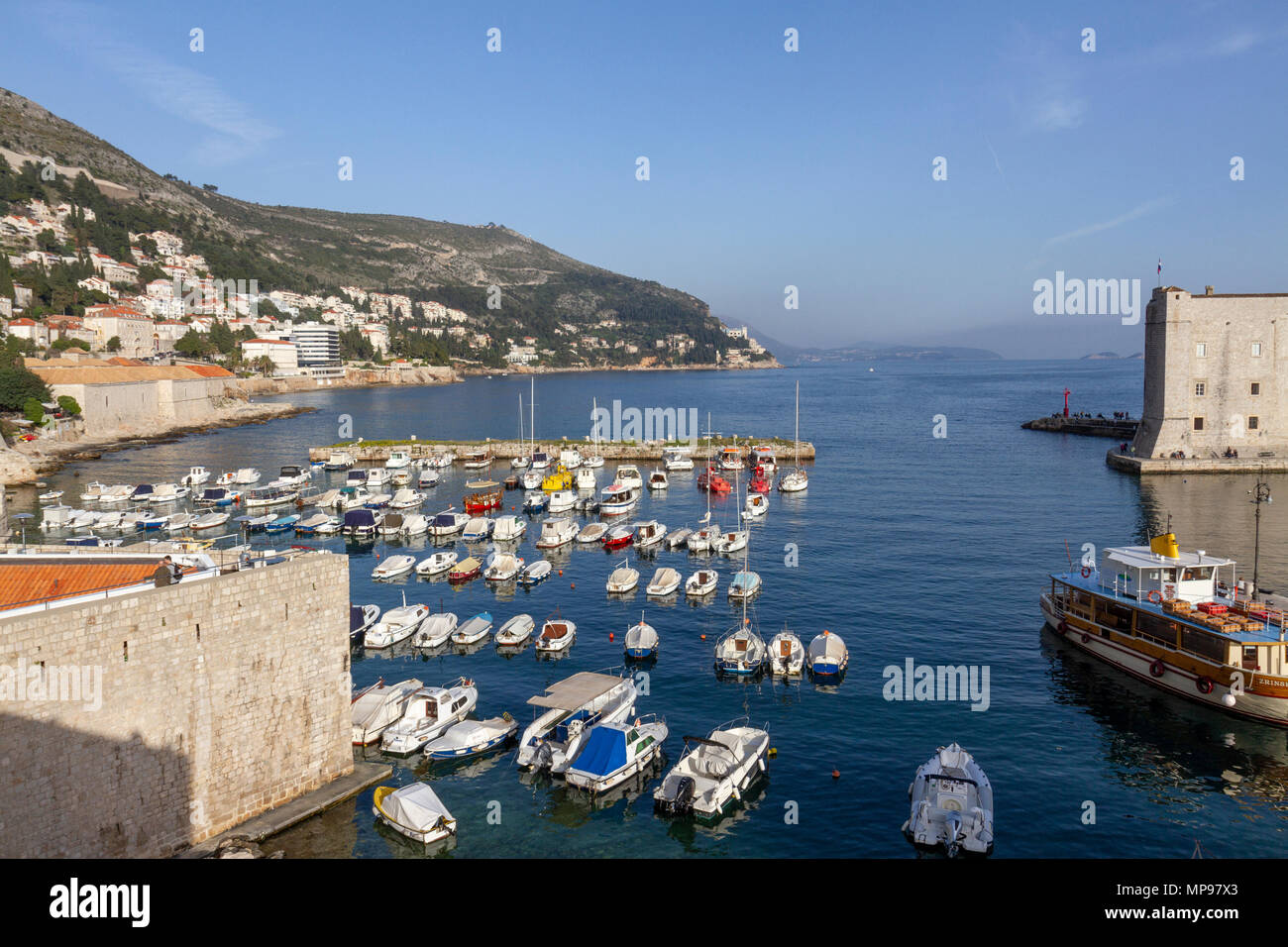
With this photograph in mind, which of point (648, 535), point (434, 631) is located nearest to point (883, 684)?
point (434, 631)

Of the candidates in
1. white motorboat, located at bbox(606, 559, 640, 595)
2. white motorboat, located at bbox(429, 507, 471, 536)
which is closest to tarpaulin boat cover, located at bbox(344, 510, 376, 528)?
white motorboat, located at bbox(429, 507, 471, 536)

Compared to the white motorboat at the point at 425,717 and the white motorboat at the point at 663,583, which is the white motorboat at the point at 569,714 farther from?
the white motorboat at the point at 663,583

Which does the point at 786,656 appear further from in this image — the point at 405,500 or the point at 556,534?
the point at 405,500

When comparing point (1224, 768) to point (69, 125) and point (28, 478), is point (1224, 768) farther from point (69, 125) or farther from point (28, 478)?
point (69, 125)

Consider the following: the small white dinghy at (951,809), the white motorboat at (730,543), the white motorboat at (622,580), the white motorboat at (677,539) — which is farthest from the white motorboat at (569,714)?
the white motorboat at (677,539)

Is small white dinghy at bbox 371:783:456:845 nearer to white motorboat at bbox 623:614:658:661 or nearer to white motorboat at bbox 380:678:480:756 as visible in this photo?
white motorboat at bbox 380:678:480:756

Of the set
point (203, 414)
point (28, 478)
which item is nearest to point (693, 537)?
point (28, 478)

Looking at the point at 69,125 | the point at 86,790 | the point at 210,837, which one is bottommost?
the point at 210,837
